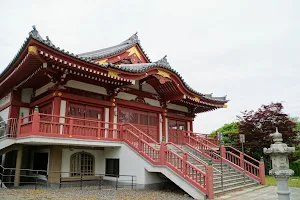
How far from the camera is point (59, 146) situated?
10.7m

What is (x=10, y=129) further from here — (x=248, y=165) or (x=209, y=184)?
(x=248, y=165)

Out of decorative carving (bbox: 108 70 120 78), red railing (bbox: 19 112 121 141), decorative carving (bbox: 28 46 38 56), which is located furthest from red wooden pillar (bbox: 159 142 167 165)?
decorative carving (bbox: 28 46 38 56)

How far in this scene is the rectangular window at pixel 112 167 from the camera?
1145 cm

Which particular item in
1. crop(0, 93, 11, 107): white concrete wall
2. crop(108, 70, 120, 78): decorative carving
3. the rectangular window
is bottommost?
the rectangular window

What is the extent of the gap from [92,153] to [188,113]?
26.1 ft

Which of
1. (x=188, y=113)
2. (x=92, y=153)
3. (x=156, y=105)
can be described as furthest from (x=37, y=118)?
(x=188, y=113)

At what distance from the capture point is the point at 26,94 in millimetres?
13180

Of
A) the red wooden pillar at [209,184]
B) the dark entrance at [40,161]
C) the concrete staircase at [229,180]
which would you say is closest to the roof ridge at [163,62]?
the concrete staircase at [229,180]

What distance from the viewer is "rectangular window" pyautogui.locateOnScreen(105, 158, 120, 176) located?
11.5 metres

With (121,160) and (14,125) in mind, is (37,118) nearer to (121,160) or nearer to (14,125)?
(14,125)

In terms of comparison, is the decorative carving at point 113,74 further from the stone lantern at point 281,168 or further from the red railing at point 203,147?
the stone lantern at point 281,168

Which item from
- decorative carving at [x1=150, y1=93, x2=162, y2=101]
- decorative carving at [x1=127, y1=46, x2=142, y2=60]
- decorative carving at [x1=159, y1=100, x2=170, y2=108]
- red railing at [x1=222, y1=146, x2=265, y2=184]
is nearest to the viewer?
red railing at [x1=222, y1=146, x2=265, y2=184]

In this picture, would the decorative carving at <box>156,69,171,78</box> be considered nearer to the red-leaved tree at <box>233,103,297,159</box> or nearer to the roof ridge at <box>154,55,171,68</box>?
the roof ridge at <box>154,55,171,68</box>

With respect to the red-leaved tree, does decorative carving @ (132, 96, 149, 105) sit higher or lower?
higher
